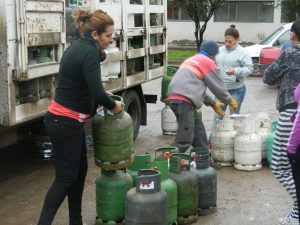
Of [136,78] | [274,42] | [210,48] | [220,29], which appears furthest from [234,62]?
[220,29]

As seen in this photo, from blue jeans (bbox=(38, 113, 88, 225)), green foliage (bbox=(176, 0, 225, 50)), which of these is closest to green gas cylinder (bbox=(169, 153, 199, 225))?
blue jeans (bbox=(38, 113, 88, 225))

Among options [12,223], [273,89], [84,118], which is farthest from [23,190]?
[273,89]

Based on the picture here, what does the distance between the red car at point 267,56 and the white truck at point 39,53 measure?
753 cm

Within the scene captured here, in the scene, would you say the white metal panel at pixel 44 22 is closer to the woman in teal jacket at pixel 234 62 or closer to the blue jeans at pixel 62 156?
the blue jeans at pixel 62 156

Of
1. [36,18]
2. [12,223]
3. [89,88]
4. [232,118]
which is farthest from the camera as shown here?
[232,118]

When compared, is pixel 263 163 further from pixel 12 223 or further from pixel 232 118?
pixel 12 223

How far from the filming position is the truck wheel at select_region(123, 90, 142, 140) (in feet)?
27.7

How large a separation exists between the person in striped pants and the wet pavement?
64 cm

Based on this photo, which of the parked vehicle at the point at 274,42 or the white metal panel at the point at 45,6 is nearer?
the white metal panel at the point at 45,6

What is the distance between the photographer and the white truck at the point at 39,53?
17.3 ft

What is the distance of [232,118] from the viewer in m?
7.23

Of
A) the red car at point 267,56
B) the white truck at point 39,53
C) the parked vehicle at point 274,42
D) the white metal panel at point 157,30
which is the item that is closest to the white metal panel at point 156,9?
the white metal panel at point 157,30

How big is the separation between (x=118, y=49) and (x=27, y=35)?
2.35 meters

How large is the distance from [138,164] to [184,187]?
0.47 m
